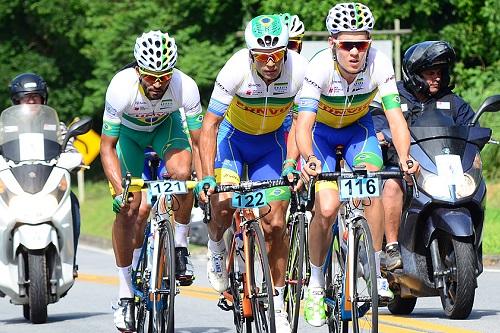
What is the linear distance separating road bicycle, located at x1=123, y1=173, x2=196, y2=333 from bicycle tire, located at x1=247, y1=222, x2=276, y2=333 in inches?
19.8

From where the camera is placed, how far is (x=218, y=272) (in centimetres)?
1093

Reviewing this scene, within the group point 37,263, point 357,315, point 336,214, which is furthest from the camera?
point 37,263

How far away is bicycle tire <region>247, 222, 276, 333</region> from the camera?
379 inches

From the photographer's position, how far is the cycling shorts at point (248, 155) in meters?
11.0

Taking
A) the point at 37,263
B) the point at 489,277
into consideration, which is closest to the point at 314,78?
the point at 37,263

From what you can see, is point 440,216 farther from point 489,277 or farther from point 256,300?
point 489,277

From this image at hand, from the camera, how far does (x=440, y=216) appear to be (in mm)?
11766

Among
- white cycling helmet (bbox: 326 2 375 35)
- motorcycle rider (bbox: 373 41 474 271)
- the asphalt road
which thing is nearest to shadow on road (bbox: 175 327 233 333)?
the asphalt road

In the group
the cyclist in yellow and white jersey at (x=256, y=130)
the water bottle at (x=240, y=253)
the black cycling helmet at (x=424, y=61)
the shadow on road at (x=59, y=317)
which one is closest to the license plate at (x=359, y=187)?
the cyclist in yellow and white jersey at (x=256, y=130)

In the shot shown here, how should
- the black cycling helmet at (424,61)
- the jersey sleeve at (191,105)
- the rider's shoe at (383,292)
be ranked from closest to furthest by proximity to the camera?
the rider's shoe at (383,292) < the jersey sleeve at (191,105) < the black cycling helmet at (424,61)

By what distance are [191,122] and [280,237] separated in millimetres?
1042

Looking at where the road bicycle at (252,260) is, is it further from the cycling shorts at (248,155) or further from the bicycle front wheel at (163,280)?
the cycling shorts at (248,155)

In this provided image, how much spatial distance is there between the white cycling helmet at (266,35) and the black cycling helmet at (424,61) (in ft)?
7.48

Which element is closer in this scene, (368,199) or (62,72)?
(368,199)
